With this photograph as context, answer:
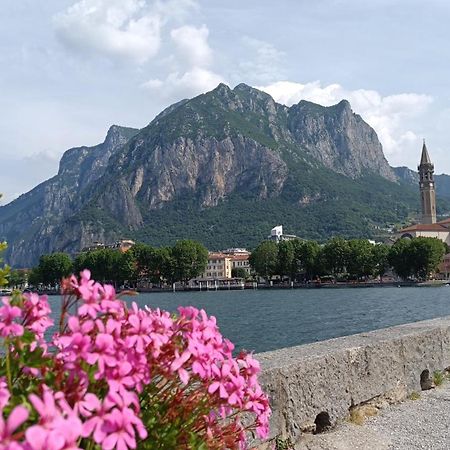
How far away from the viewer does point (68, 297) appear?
153 cm

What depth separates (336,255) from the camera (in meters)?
104

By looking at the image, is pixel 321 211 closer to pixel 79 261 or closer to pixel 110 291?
pixel 79 261

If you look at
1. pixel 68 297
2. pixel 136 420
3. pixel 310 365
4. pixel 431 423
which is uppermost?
pixel 68 297

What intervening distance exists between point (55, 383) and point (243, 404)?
2.44ft

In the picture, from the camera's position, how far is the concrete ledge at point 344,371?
3684 millimetres

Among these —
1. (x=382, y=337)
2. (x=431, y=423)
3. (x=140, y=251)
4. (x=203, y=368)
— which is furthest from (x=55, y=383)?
(x=140, y=251)

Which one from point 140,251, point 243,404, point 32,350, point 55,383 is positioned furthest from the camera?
point 140,251

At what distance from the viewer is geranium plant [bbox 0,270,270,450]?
46.2 inches

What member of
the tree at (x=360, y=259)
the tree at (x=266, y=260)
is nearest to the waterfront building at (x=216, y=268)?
the tree at (x=266, y=260)

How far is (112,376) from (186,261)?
117 m

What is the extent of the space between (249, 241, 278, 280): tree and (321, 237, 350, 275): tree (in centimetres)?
1089

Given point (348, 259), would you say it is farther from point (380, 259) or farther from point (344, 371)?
point (344, 371)

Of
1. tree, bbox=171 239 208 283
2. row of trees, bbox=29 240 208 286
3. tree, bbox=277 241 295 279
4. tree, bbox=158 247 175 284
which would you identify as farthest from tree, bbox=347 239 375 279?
tree, bbox=158 247 175 284

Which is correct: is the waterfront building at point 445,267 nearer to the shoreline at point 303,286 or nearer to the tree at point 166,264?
the shoreline at point 303,286
